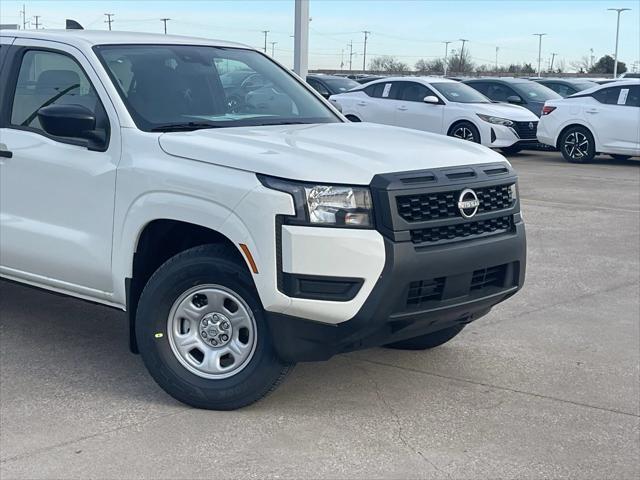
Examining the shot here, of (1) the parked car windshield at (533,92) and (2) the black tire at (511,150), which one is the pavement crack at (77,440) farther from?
(1) the parked car windshield at (533,92)

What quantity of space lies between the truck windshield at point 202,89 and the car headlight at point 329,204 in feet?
3.47

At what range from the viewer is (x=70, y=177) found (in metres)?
4.96

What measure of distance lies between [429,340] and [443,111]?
12762mm

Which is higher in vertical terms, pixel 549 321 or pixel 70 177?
pixel 70 177

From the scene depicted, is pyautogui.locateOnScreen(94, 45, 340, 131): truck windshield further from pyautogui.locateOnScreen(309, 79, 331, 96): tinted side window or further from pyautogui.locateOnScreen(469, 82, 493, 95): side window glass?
pyautogui.locateOnScreen(309, 79, 331, 96): tinted side window

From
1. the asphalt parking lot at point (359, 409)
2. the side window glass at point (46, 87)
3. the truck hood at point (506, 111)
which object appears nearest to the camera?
the asphalt parking lot at point (359, 409)

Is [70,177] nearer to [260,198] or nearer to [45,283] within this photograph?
[45,283]

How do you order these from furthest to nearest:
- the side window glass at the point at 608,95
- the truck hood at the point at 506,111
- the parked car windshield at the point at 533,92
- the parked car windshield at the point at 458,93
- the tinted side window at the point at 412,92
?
1. the parked car windshield at the point at 533,92
2. the tinted side window at the point at 412,92
3. the parked car windshield at the point at 458,93
4. the truck hood at the point at 506,111
5. the side window glass at the point at 608,95

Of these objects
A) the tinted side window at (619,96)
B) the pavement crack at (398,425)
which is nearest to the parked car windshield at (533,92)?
the tinted side window at (619,96)

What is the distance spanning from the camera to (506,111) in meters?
17.9

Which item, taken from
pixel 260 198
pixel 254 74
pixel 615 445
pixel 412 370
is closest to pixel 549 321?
pixel 412 370

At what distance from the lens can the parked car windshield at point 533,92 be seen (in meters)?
20.4

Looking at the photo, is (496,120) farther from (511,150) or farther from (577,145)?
(511,150)

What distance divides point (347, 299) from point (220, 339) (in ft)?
2.50
